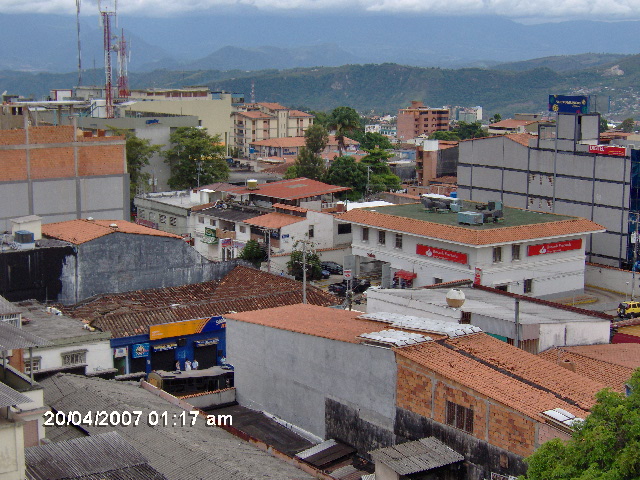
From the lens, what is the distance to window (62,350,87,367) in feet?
96.6

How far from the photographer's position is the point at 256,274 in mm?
42188

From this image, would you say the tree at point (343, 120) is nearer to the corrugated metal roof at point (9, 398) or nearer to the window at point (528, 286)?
the window at point (528, 286)

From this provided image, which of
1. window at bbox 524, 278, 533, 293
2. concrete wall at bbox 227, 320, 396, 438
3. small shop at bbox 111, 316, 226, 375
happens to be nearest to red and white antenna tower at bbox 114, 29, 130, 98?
window at bbox 524, 278, 533, 293

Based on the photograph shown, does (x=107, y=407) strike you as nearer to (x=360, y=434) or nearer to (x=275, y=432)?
(x=275, y=432)

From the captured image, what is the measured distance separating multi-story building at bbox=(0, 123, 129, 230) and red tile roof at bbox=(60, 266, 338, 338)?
40.8 feet

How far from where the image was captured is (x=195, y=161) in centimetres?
8550

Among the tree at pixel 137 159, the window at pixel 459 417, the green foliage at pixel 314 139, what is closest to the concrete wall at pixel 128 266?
the window at pixel 459 417

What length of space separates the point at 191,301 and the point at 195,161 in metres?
49.1

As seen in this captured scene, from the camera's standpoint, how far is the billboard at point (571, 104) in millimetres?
60125

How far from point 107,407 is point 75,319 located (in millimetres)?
11720

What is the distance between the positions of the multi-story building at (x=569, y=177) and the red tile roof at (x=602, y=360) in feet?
96.0

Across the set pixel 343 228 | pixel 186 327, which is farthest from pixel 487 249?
pixel 186 327

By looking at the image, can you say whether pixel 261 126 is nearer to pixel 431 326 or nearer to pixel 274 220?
pixel 274 220

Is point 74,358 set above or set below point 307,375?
below
